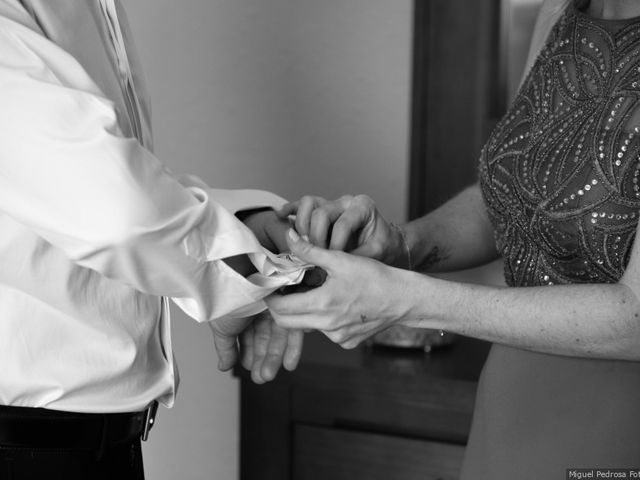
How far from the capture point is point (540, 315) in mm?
1158

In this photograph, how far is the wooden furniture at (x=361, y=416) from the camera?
1888mm

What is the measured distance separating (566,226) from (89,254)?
2.03 feet

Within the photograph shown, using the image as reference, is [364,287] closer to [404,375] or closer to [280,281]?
[280,281]

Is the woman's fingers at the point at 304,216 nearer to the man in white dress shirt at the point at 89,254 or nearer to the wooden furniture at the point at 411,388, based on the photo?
the man in white dress shirt at the point at 89,254

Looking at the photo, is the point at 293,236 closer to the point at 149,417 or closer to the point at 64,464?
the point at 149,417

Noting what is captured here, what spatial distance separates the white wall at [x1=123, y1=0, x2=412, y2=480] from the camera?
2125 millimetres

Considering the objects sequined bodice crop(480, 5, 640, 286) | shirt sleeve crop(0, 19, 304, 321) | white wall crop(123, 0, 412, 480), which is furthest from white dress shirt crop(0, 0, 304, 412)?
white wall crop(123, 0, 412, 480)

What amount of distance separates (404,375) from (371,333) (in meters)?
0.65

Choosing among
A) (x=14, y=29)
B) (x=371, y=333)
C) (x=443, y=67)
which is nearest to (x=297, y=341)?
(x=371, y=333)

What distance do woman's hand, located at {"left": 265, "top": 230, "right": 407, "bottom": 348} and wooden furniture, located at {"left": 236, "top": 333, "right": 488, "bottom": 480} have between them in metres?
0.69

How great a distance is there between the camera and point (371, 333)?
50.1 inches

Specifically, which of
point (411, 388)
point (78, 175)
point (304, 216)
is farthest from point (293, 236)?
point (411, 388)

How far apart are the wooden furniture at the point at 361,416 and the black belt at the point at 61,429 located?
2.60 ft

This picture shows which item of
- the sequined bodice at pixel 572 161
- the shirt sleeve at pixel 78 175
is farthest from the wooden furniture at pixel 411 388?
the shirt sleeve at pixel 78 175
